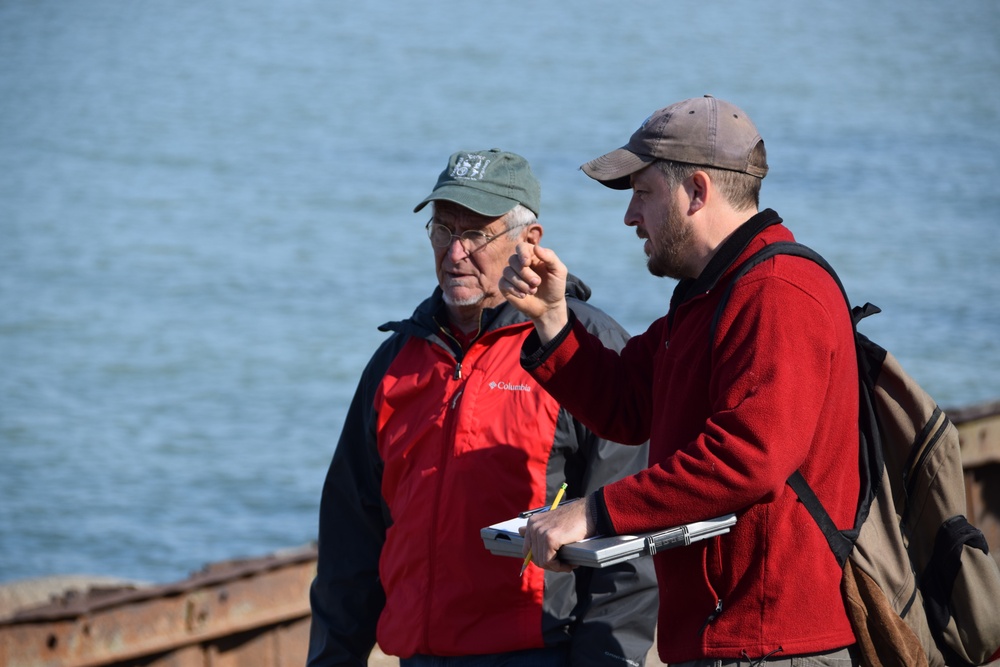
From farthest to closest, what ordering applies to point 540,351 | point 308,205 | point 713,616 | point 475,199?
point 308,205
point 475,199
point 540,351
point 713,616

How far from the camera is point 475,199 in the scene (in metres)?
3.92

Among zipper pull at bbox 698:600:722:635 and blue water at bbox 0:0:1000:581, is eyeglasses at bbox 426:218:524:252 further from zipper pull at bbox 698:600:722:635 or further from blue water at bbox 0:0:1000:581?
blue water at bbox 0:0:1000:581

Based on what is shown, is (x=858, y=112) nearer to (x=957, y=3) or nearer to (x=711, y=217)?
(x=957, y=3)

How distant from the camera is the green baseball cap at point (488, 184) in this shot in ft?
12.9

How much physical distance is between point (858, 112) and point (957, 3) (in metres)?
32.1

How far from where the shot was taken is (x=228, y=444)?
1716cm

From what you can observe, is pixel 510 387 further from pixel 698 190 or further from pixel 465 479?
pixel 698 190

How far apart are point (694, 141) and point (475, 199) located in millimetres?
1088

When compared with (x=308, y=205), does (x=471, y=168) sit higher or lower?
higher


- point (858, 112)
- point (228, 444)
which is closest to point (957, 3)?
point (858, 112)

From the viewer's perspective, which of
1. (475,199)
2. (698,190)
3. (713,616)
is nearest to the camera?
(713,616)

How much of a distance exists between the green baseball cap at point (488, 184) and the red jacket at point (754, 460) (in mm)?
1038

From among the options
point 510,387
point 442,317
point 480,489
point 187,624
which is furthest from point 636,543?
point 187,624

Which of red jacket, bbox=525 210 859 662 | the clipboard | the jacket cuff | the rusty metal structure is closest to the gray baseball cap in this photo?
red jacket, bbox=525 210 859 662
